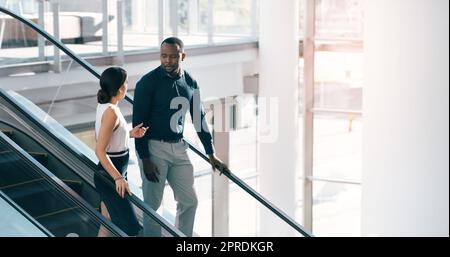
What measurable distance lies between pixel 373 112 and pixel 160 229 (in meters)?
7.45

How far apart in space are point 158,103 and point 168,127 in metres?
0.20

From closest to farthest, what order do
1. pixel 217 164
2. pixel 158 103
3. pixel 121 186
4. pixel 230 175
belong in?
1. pixel 121 186
2. pixel 158 103
3. pixel 217 164
4. pixel 230 175

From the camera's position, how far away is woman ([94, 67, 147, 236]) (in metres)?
5.35

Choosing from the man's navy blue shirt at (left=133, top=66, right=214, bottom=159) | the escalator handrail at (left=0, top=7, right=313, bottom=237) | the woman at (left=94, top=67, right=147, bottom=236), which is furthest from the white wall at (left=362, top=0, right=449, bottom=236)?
the woman at (left=94, top=67, right=147, bottom=236)

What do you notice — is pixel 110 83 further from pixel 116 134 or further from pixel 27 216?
pixel 27 216

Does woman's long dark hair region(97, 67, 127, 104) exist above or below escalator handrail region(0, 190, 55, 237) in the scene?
above

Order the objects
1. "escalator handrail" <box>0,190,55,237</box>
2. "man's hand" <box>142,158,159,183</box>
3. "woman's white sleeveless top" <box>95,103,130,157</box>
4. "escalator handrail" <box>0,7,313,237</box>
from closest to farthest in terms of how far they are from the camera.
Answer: "escalator handrail" <box>0,190,55,237</box>
"woman's white sleeveless top" <box>95,103,130,157</box>
"man's hand" <box>142,158,159,183</box>
"escalator handrail" <box>0,7,313,237</box>

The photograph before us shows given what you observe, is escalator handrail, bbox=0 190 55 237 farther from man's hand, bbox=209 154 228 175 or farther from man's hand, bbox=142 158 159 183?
man's hand, bbox=209 154 228 175

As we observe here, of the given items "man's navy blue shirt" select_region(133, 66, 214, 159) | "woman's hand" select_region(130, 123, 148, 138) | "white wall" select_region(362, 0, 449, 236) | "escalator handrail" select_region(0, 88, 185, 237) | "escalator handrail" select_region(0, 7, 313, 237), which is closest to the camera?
"escalator handrail" select_region(0, 88, 185, 237)

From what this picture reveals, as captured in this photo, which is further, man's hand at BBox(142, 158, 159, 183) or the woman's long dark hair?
man's hand at BBox(142, 158, 159, 183)

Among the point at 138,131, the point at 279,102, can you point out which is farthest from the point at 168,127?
the point at 279,102

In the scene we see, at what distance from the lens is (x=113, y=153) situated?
559cm

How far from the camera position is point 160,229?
5.48 meters
